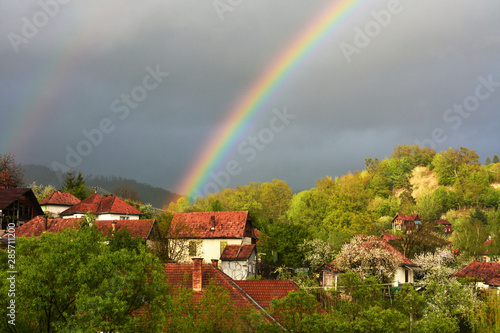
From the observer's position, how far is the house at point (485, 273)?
46.8 metres

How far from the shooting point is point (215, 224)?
208 ft

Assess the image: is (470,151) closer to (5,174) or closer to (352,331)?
(5,174)

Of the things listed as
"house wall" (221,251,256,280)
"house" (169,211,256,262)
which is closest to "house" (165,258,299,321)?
"house wall" (221,251,256,280)

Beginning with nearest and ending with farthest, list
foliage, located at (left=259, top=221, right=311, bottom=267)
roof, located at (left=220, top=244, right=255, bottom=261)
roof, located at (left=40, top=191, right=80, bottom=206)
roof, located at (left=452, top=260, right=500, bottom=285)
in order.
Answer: roof, located at (left=452, top=260, right=500, bottom=285) < roof, located at (left=220, top=244, right=255, bottom=261) < foliage, located at (left=259, top=221, right=311, bottom=267) < roof, located at (left=40, top=191, right=80, bottom=206)

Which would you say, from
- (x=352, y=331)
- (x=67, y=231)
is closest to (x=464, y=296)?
(x=352, y=331)

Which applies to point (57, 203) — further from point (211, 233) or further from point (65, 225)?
point (211, 233)

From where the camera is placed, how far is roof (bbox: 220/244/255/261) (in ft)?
181

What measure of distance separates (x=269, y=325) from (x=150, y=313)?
4.54 m

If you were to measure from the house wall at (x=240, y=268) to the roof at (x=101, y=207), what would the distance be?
92.6ft

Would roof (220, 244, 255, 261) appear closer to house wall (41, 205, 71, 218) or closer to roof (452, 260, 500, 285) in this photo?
roof (452, 260, 500, 285)

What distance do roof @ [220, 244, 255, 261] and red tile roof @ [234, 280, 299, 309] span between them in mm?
20367

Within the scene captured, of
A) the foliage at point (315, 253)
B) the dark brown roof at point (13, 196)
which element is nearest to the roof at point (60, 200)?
the dark brown roof at point (13, 196)

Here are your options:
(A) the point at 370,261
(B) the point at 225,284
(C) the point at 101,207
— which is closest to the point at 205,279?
(B) the point at 225,284

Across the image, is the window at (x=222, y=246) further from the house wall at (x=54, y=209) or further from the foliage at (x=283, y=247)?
the house wall at (x=54, y=209)
